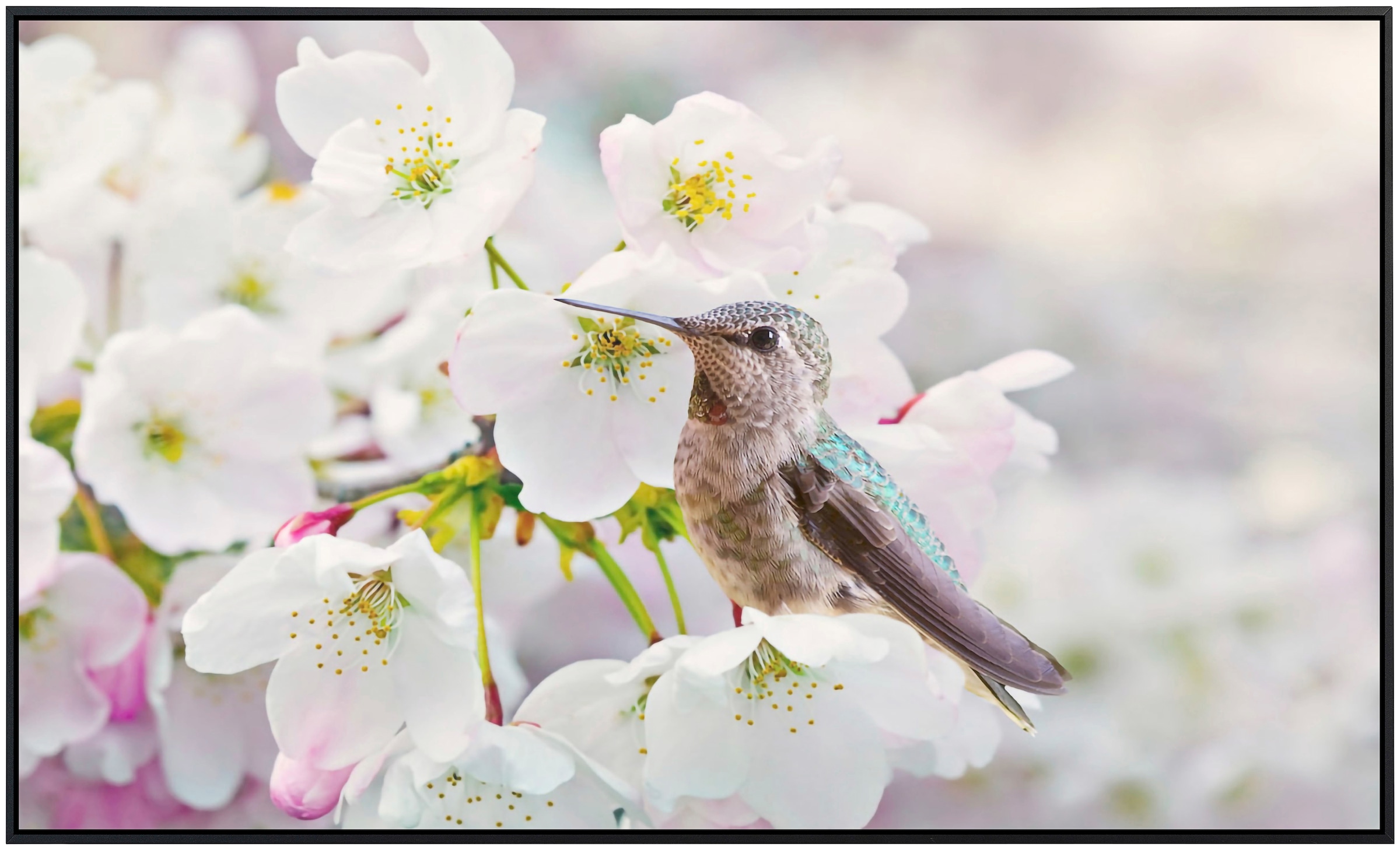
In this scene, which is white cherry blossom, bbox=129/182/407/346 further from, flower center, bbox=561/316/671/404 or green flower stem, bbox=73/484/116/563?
flower center, bbox=561/316/671/404

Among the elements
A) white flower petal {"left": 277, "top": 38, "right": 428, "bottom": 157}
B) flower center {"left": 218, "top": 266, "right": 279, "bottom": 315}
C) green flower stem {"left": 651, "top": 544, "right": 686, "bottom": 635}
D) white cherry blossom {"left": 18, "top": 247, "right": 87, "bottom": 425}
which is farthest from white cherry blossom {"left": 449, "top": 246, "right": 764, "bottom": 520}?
white cherry blossom {"left": 18, "top": 247, "right": 87, "bottom": 425}

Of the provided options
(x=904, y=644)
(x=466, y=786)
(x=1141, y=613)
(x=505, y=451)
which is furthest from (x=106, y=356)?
(x=1141, y=613)

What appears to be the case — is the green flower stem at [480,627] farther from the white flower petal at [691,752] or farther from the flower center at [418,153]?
the flower center at [418,153]

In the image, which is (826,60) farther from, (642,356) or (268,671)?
(268,671)

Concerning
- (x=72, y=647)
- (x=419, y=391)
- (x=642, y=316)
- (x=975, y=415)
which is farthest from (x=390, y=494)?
(x=975, y=415)

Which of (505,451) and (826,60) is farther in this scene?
(826,60)

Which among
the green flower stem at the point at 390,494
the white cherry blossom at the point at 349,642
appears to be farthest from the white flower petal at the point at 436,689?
the green flower stem at the point at 390,494
